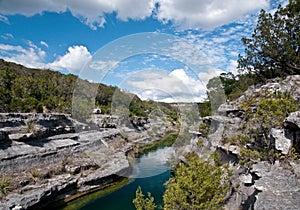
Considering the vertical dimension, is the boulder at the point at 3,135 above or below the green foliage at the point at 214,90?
below

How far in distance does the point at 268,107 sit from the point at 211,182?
662 centimetres

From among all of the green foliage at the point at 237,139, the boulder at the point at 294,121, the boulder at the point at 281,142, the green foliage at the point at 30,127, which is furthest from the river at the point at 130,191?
the boulder at the point at 294,121

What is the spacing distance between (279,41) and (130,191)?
2033cm

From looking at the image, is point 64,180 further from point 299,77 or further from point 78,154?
point 299,77

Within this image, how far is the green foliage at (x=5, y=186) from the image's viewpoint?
15.0 m

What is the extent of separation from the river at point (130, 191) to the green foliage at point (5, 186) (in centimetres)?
422

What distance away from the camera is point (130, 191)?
20.3 meters

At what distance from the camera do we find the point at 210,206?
977 cm

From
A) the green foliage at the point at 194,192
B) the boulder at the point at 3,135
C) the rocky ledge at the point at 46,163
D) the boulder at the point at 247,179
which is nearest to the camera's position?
the green foliage at the point at 194,192

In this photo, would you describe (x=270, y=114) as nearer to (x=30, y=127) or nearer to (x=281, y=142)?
(x=281, y=142)

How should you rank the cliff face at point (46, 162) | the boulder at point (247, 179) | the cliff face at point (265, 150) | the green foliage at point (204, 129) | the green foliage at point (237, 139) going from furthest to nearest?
the green foliage at point (204, 129) < the cliff face at point (46, 162) < the green foliage at point (237, 139) < the boulder at point (247, 179) < the cliff face at point (265, 150)

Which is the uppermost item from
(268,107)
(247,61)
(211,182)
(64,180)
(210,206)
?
(247,61)

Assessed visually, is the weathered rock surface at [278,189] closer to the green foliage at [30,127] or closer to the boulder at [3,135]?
the boulder at [3,135]

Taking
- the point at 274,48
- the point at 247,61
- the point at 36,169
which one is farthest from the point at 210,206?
the point at 247,61
